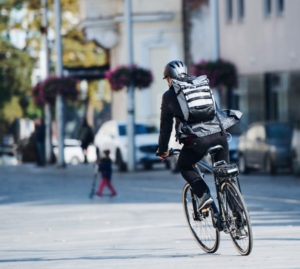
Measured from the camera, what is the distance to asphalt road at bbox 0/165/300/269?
34.0ft

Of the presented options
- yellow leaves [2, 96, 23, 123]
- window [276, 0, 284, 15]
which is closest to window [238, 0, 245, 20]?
window [276, 0, 284, 15]

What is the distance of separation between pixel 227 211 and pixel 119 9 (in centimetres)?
3903

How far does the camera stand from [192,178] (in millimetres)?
10312

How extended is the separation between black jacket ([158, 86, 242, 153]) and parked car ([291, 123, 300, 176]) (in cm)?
1622

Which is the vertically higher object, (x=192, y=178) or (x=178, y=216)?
(x=192, y=178)

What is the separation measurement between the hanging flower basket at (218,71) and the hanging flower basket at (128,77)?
154 cm

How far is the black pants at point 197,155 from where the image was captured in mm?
10086

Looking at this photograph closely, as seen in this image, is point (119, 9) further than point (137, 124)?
Yes

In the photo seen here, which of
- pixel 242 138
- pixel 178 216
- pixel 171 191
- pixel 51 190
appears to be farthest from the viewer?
pixel 242 138

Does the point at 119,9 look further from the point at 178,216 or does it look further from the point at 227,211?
the point at 227,211

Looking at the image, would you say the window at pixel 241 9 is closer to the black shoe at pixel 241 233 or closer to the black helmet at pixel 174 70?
the black helmet at pixel 174 70

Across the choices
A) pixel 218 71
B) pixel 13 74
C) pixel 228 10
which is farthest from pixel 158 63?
pixel 13 74

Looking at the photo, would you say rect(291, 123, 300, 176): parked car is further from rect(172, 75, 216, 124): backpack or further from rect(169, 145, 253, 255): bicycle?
rect(172, 75, 216, 124): backpack

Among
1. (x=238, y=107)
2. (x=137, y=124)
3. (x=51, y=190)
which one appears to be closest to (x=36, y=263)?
(x=51, y=190)
